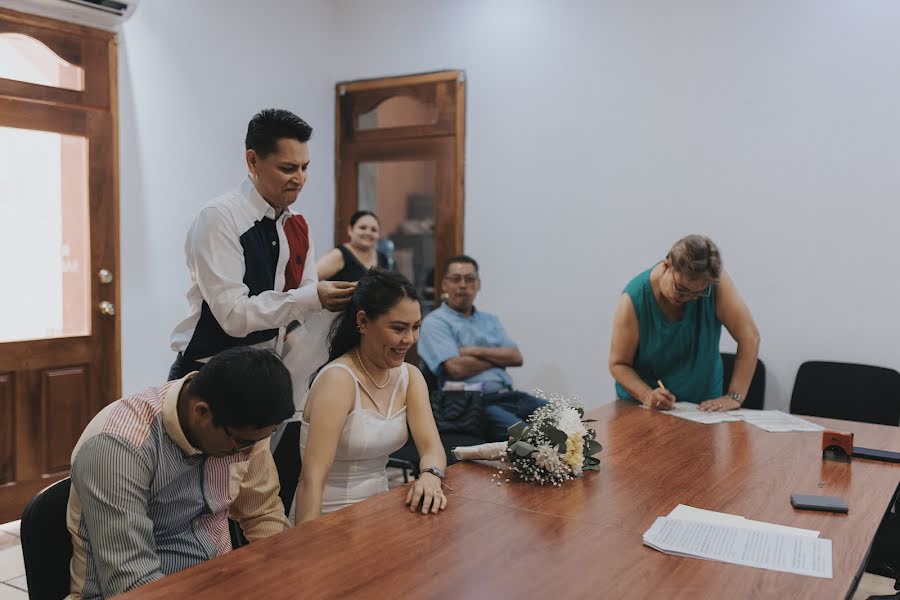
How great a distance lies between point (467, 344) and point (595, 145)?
151cm

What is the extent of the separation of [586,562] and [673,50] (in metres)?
3.66

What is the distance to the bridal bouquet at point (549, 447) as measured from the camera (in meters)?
2.24

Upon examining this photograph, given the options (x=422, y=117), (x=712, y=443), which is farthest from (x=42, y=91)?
(x=712, y=443)

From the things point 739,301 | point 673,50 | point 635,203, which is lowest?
point 739,301

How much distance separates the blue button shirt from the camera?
13.8ft

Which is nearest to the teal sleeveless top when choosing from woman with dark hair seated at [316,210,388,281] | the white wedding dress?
the white wedding dress

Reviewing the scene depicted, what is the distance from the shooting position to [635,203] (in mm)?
4773

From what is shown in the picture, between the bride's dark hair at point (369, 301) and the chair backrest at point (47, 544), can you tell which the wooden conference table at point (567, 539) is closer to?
the chair backrest at point (47, 544)

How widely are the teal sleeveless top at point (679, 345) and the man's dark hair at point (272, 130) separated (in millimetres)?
1549

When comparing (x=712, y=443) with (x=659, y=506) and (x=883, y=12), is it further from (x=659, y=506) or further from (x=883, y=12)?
(x=883, y=12)

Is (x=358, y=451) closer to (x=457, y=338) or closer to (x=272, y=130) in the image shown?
(x=272, y=130)

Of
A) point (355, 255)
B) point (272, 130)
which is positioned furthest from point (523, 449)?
point (355, 255)

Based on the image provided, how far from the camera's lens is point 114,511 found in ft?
5.12

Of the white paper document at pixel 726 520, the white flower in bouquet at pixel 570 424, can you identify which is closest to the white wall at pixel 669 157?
the white flower in bouquet at pixel 570 424
